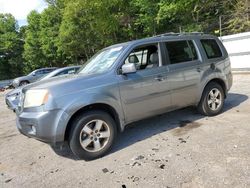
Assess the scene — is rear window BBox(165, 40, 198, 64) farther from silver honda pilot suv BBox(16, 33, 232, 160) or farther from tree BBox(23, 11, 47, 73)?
tree BBox(23, 11, 47, 73)

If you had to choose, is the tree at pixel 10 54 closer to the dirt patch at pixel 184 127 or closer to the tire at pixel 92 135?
the dirt patch at pixel 184 127

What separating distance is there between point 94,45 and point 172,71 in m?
26.8

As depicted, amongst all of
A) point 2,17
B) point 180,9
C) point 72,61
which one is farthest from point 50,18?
point 180,9

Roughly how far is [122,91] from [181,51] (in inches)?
66.9

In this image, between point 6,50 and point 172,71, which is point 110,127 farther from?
point 6,50

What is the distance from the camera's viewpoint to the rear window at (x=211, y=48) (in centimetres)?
606

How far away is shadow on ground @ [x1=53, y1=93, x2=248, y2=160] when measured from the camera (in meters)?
5.16

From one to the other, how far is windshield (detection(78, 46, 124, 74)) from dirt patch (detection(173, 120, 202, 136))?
1.81m

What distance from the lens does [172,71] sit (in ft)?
17.7

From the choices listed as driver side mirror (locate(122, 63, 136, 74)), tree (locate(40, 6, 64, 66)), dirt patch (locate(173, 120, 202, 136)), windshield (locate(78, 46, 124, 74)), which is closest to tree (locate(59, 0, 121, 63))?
tree (locate(40, 6, 64, 66))

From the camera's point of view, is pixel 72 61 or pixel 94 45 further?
pixel 72 61

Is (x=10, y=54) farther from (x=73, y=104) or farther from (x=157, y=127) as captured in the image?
(x=73, y=104)

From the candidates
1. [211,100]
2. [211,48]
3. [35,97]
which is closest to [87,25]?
[211,48]

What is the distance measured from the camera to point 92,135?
4.53 m
